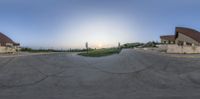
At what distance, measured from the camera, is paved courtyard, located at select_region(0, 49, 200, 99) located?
9281 mm

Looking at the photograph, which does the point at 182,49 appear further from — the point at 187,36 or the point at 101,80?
the point at 101,80

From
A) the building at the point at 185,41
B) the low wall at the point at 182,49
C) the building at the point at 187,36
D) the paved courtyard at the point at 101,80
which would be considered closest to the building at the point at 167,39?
the building at the point at 185,41

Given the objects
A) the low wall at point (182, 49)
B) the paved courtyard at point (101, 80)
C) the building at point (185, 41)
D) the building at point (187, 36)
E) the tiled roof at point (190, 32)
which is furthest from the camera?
the tiled roof at point (190, 32)

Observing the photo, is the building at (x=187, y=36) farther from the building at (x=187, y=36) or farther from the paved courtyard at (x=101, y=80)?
the paved courtyard at (x=101, y=80)

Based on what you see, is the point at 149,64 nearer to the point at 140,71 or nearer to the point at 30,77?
the point at 140,71

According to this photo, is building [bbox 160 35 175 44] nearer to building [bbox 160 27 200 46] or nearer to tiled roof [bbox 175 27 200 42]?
building [bbox 160 27 200 46]

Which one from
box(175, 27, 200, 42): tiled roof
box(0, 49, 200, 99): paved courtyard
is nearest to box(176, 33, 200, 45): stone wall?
box(175, 27, 200, 42): tiled roof

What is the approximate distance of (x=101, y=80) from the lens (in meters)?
12.0

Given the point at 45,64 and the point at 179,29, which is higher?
the point at 179,29

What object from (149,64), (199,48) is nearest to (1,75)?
(149,64)

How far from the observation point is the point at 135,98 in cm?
846

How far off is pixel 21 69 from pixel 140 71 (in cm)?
792

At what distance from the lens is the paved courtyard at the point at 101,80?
9.28 metres

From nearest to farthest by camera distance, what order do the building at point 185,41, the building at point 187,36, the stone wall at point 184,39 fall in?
the building at point 185,41
the stone wall at point 184,39
the building at point 187,36
